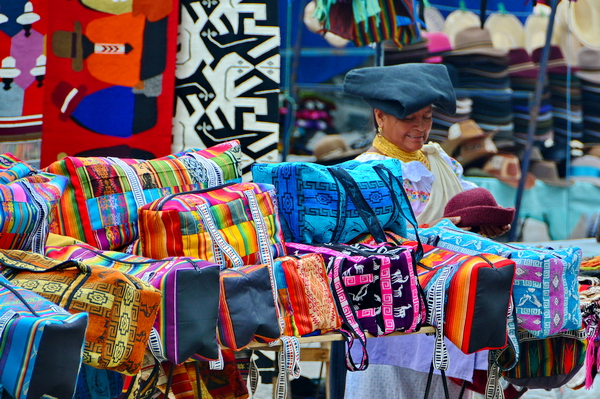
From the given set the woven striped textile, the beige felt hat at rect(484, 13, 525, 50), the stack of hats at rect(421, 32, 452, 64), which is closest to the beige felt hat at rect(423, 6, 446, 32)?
the stack of hats at rect(421, 32, 452, 64)

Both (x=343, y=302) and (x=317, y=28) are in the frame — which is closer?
(x=343, y=302)

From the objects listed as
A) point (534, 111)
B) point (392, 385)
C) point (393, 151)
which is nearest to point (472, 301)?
point (392, 385)

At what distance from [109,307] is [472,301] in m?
1.07

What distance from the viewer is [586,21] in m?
4.99

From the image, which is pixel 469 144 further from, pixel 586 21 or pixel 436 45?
pixel 586 21

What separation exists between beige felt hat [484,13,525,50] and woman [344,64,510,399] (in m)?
1.91

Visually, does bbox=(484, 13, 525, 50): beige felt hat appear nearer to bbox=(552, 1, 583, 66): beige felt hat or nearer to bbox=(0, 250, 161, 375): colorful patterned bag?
bbox=(552, 1, 583, 66): beige felt hat

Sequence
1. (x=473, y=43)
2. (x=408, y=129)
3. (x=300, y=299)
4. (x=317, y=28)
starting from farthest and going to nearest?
(x=473, y=43), (x=317, y=28), (x=408, y=129), (x=300, y=299)

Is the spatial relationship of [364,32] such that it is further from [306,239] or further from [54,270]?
[54,270]

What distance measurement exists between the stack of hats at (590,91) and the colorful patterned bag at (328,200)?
302cm

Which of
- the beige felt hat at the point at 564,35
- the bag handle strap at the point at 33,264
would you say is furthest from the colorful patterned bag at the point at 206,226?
the beige felt hat at the point at 564,35

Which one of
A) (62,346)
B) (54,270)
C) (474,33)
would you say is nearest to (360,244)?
(54,270)

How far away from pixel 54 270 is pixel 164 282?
256 millimetres

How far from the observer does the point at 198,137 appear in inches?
134
